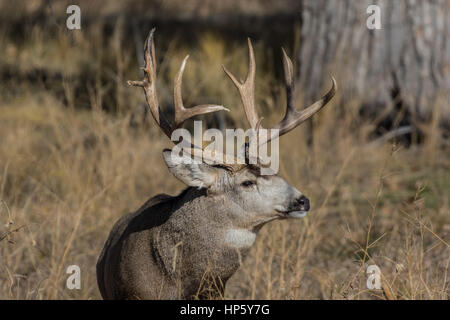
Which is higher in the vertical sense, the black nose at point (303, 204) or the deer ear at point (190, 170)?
the deer ear at point (190, 170)

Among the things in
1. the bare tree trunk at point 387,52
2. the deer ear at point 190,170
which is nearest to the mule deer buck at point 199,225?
the deer ear at point 190,170

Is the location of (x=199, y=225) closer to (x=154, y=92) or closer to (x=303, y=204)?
(x=303, y=204)

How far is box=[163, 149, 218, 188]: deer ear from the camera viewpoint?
3.70m

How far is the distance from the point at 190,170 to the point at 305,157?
2511mm

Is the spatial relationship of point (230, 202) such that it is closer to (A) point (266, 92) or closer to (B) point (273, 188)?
(B) point (273, 188)

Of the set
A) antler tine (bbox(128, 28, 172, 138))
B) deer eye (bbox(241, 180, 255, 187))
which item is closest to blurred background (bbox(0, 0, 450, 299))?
deer eye (bbox(241, 180, 255, 187))

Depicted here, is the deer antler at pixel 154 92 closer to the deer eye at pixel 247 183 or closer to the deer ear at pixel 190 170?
the deer ear at pixel 190 170

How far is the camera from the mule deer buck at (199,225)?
3719 millimetres

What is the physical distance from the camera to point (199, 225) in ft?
12.4

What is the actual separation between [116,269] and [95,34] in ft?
21.8

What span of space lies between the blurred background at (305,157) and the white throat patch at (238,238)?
352mm
